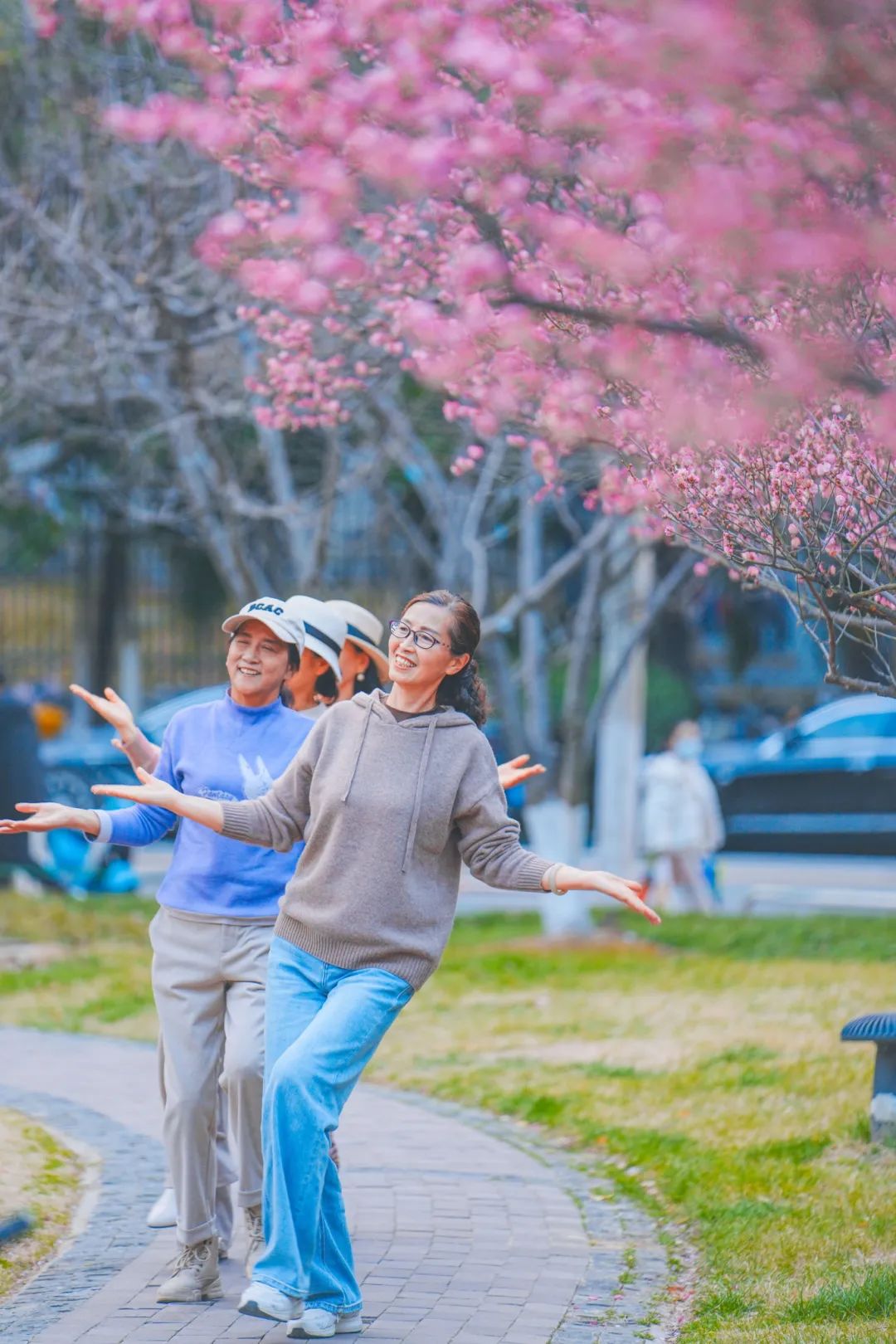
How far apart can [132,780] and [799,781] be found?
7080mm

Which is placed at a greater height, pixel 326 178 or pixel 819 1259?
pixel 326 178

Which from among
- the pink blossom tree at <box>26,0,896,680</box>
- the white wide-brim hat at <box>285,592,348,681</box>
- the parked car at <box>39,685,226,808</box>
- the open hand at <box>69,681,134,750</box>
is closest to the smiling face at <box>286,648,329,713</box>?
the white wide-brim hat at <box>285,592,348,681</box>

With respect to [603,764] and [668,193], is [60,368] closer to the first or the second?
[603,764]

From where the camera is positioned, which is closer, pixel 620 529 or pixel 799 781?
pixel 620 529

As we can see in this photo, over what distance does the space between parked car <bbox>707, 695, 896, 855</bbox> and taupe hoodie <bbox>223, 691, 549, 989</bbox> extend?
14.9 meters

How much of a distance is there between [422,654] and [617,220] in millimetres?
2294

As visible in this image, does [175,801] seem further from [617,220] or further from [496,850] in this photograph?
[617,220]

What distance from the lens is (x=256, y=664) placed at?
530 centimetres

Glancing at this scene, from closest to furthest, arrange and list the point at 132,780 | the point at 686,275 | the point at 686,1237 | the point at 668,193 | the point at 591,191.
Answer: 1. the point at 668,193
2. the point at 686,275
3. the point at 686,1237
4. the point at 591,191
5. the point at 132,780

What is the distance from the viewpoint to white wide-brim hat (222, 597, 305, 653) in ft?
17.3

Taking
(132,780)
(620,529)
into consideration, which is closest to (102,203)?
(620,529)

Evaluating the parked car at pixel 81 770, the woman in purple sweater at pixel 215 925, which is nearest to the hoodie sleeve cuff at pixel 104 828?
the woman in purple sweater at pixel 215 925

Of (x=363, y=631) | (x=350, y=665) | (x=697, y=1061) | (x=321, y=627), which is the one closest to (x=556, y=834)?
(x=697, y=1061)

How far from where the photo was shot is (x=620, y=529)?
13.1 m
